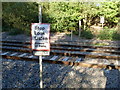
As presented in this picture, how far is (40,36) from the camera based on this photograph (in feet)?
8.96

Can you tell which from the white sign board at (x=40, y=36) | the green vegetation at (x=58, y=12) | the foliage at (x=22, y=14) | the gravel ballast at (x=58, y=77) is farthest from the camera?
the foliage at (x=22, y=14)

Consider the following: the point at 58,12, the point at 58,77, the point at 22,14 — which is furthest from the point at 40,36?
the point at 22,14

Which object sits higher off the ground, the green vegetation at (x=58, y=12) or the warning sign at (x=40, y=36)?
the green vegetation at (x=58, y=12)

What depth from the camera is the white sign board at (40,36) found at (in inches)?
106

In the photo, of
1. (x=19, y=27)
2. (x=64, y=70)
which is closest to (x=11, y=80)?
(x=64, y=70)

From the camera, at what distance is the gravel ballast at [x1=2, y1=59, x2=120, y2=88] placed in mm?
3412

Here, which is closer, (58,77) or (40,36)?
(40,36)

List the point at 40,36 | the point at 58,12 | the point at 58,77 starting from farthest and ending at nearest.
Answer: the point at 58,12 → the point at 58,77 → the point at 40,36

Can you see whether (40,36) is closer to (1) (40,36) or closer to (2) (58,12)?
(1) (40,36)

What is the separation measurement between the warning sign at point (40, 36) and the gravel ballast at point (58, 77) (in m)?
1.20

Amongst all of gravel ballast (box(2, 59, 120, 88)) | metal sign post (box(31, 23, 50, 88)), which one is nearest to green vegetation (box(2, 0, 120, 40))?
gravel ballast (box(2, 59, 120, 88))

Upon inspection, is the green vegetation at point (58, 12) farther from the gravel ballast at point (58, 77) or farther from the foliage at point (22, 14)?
the gravel ballast at point (58, 77)

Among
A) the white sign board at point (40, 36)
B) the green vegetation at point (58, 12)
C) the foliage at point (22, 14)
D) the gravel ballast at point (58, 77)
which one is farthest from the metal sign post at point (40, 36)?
the foliage at point (22, 14)

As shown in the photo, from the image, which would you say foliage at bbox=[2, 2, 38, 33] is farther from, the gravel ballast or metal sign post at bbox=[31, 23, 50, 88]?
metal sign post at bbox=[31, 23, 50, 88]
